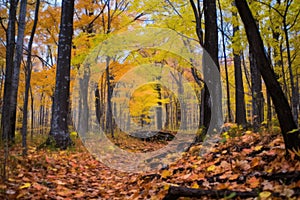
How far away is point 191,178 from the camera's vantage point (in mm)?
3420

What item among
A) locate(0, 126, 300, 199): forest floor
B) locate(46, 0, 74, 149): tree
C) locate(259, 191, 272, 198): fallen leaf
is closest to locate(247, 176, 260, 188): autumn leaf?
locate(0, 126, 300, 199): forest floor

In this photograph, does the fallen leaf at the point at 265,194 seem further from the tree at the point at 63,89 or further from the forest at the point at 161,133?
the tree at the point at 63,89

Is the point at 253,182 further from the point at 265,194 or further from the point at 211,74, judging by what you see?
the point at 211,74

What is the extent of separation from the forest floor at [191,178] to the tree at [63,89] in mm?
1630

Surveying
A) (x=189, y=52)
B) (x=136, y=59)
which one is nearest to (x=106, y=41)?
(x=136, y=59)

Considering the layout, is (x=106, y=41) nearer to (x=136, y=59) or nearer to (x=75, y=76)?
(x=136, y=59)

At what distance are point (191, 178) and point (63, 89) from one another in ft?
17.0

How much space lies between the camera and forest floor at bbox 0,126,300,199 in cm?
257

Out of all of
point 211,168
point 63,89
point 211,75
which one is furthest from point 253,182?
point 63,89

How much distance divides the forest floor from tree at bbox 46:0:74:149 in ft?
5.35

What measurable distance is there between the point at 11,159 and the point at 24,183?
1.08 meters

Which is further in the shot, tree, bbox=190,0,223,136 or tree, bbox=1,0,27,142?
tree, bbox=1,0,27,142

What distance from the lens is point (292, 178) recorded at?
249 cm

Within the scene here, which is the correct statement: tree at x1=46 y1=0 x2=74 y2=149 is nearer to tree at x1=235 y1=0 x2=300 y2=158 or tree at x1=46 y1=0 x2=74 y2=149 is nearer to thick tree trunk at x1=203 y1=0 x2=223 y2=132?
thick tree trunk at x1=203 y1=0 x2=223 y2=132
